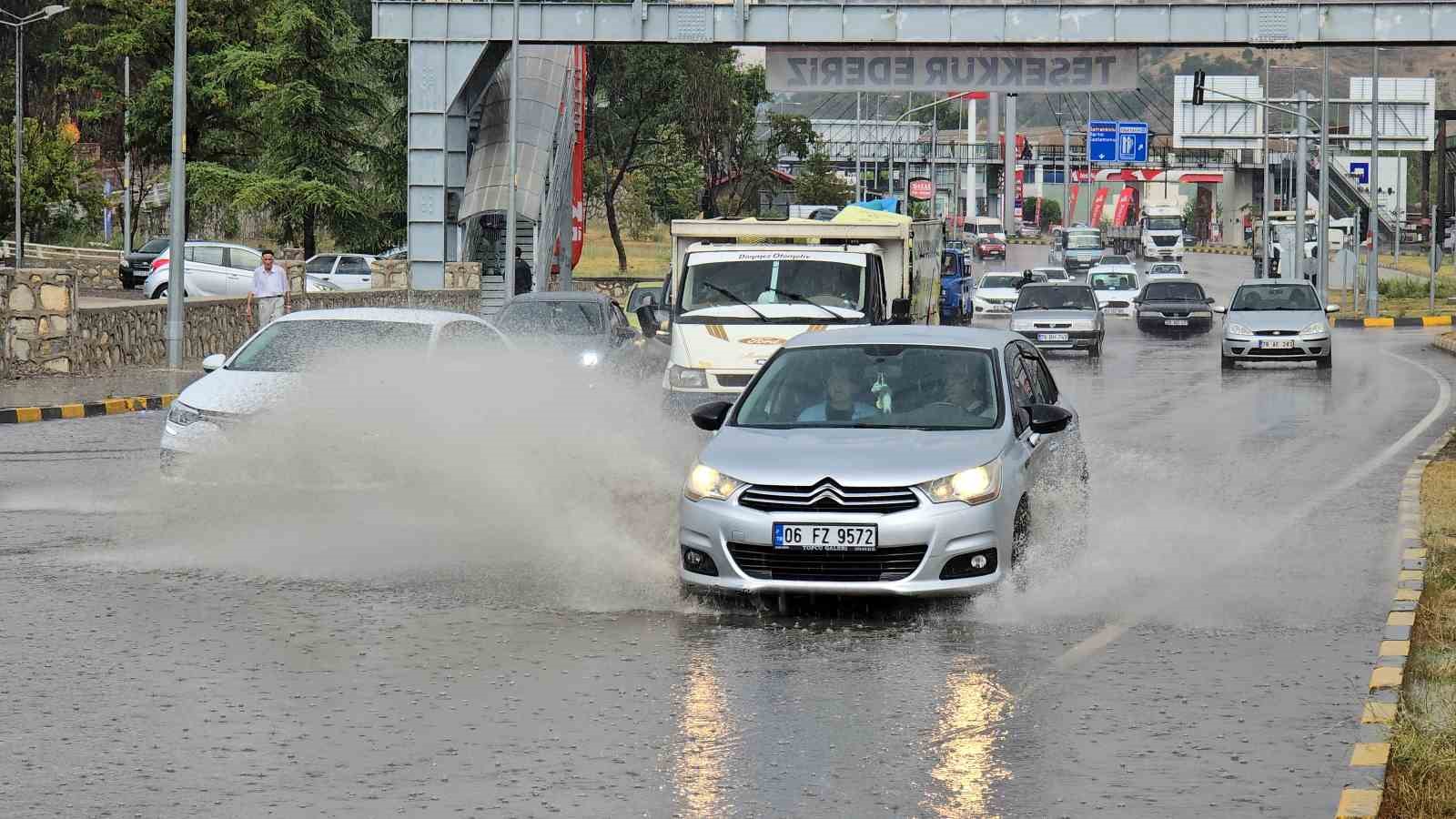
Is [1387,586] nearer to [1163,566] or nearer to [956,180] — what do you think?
[1163,566]

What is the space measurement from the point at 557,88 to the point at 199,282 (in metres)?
10.8

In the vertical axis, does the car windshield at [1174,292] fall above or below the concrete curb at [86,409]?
above

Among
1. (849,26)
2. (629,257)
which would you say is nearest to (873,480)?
(849,26)

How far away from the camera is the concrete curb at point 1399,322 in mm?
59219

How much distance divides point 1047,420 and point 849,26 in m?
34.9

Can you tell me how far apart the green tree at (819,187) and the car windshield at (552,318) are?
3429 inches

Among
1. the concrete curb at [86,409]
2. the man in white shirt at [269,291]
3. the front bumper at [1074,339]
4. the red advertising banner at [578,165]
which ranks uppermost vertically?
the red advertising banner at [578,165]

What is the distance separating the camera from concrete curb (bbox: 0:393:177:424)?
24.0 metres

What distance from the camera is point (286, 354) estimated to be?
55.6ft

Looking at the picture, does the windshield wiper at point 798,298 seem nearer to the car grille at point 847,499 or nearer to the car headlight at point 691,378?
the car headlight at point 691,378

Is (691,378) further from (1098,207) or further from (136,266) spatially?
(1098,207)

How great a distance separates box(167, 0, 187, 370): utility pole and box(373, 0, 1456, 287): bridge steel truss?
48.4 ft

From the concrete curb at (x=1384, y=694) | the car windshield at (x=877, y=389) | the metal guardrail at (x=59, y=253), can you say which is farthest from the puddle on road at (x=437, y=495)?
the metal guardrail at (x=59, y=253)

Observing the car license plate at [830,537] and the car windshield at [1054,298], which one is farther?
the car windshield at [1054,298]
